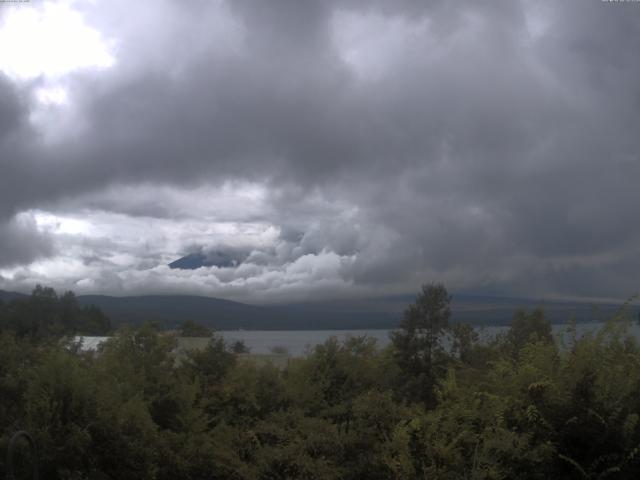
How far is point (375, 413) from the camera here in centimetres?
961

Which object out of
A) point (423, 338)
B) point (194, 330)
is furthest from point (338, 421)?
point (194, 330)

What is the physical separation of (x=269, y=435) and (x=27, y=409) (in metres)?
3.64

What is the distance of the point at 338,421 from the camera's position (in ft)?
41.4

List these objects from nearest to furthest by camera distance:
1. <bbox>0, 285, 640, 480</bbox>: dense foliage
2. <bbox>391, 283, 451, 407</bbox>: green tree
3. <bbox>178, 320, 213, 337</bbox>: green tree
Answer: <bbox>0, 285, 640, 480</bbox>: dense foliage < <bbox>391, 283, 451, 407</bbox>: green tree < <bbox>178, 320, 213, 337</bbox>: green tree

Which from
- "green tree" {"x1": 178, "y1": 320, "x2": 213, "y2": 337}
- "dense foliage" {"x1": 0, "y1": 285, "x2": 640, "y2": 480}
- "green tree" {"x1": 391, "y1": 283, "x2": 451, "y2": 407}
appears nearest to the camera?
"dense foliage" {"x1": 0, "y1": 285, "x2": 640, "y2": 480}

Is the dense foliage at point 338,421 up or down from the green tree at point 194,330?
down

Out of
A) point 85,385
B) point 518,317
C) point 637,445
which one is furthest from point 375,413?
point 518,317

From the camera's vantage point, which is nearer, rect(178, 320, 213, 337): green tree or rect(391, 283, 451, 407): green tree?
rect(391, 283, 451, 407): green tree

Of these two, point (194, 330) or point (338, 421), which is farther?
point (194, 330)

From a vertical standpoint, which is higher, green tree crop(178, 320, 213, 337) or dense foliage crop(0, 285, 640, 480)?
green tree crop(178, 320, 213, 337)

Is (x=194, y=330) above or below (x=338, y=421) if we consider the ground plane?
above

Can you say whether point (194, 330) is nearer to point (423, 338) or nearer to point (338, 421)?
point (423, 338)

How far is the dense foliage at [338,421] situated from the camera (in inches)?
315

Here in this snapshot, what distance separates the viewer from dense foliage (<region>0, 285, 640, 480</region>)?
7.99 metres
